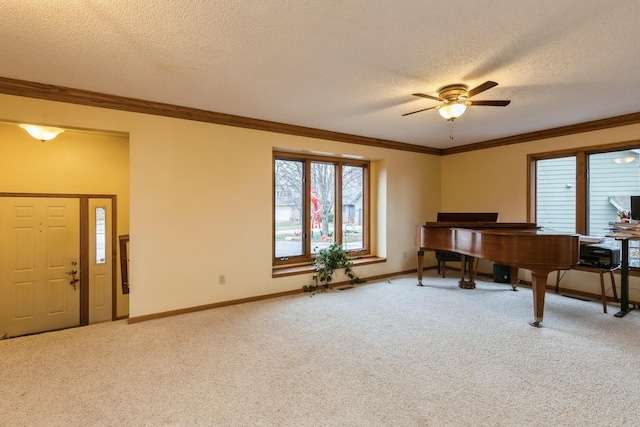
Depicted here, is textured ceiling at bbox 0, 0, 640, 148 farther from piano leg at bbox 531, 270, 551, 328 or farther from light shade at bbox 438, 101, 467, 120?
piano leg at bbox 531, 270, 551, 328

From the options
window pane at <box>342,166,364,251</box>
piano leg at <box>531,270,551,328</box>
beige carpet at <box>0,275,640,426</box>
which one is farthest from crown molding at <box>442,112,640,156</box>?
piano leg at <box>531,270,551,328</box>

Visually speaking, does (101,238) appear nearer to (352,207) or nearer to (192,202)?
(192,202)

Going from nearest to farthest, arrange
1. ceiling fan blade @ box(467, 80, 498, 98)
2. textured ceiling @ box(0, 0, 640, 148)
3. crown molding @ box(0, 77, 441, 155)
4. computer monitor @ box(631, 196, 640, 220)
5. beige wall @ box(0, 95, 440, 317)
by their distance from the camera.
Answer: textured ceiling @ box(0, 0, 640, 148) < ceiling fan blade @ box(467, 80, 498, 98) < crown molding @ box(0, 77, 441, 155) < beige wall @ box(0, 95, 440, 317) < computer monitor @ box(631, 196, 640, 220)

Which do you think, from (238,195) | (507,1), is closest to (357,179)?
(238,195)

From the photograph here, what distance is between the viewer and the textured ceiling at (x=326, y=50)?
5.98ft

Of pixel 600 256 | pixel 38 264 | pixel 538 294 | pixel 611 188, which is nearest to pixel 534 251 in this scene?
pixel 538 294

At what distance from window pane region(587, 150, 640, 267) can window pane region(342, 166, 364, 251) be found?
3374mm

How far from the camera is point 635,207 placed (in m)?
3.69

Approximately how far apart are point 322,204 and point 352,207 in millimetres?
656

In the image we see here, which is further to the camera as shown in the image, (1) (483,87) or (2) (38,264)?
(2) (38,264)

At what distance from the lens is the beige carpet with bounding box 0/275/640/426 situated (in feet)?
6.09

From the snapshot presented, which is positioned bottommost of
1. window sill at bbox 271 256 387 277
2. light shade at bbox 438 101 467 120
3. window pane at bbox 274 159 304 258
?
window sill at bbox 271 256 387 277

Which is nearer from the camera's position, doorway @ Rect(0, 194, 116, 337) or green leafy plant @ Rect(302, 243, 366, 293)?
doorway @ Rect(0, 194, 116, 337)

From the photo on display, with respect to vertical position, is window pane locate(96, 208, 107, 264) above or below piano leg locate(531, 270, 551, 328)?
above
